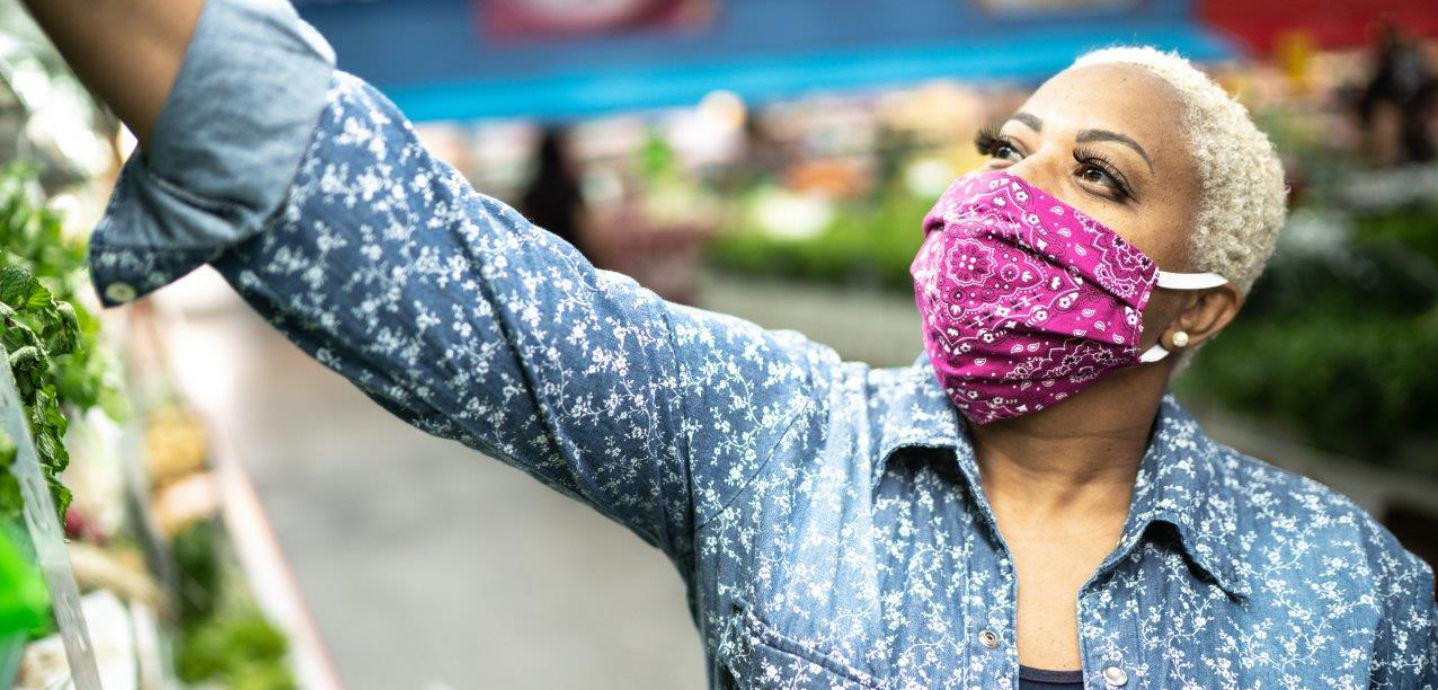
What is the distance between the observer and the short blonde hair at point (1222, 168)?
1.41 meters

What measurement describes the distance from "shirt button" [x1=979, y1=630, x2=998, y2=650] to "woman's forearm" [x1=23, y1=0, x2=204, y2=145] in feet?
3.20

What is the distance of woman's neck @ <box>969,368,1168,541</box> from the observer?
1.44m

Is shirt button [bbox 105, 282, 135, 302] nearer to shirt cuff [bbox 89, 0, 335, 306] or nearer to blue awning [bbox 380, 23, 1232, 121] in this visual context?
shirt cuff [bbox 89, 0, 335, 306]

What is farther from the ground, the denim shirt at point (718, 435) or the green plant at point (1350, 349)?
the green plant at point (1350, 349)

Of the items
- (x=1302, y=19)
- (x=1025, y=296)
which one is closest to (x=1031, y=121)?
(x=1025, y=296)

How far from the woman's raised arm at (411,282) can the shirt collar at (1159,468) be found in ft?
0.78

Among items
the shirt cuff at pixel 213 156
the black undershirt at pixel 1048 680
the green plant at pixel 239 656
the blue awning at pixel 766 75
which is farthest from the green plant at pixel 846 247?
the shirt cuff at pixel 213 156

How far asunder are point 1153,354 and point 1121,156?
268 mm

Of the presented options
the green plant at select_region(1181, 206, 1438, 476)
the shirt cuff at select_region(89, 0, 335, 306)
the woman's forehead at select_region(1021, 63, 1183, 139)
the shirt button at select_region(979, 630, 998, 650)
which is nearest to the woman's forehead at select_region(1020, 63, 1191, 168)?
the woman's forehead at select_region(1021, 63, 1183, 139)

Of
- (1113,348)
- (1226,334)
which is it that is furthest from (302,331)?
(1226,334)

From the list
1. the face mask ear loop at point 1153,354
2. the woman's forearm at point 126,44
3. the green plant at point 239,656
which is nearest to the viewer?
the woman's forearm at point 126,44

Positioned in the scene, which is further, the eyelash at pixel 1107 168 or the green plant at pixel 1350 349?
the green plant at pixel 1350 349

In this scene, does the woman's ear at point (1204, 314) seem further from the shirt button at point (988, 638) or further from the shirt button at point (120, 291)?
the shirt button at point (120, 291)

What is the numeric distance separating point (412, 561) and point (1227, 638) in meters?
5.05
